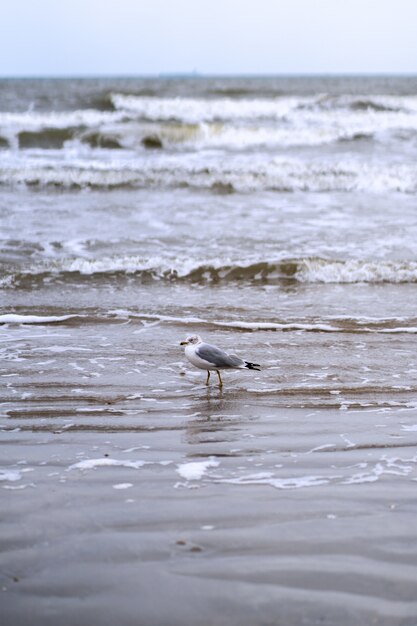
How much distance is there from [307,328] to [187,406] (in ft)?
6.80

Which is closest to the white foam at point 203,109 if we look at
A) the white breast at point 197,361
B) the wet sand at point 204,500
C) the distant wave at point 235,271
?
the distant wave at point 235,271

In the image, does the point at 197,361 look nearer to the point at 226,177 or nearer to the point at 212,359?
the point at 212,359

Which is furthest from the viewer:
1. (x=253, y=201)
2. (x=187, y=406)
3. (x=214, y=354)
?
(x=253, y=201)

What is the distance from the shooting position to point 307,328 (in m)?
6.45

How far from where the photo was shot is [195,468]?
3.54 m

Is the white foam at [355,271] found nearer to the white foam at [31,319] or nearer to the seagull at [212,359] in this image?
the white foam at [31,319]

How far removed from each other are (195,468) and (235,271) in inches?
202

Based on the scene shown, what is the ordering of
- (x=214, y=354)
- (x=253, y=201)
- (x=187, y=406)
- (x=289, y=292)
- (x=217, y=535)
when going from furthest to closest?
(x=253, y=201) < (x=289, y=292) < (x=214, y=354) < (x=187, y=406) < (x=217, y=535)

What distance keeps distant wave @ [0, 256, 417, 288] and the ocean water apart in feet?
0.09

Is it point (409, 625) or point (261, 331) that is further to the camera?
point (261, 331)

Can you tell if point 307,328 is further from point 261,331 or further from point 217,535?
point 217,535

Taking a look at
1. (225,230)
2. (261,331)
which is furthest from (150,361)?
(225,230)

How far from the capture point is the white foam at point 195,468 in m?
3.44

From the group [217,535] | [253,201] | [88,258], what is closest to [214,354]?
[217,535]
